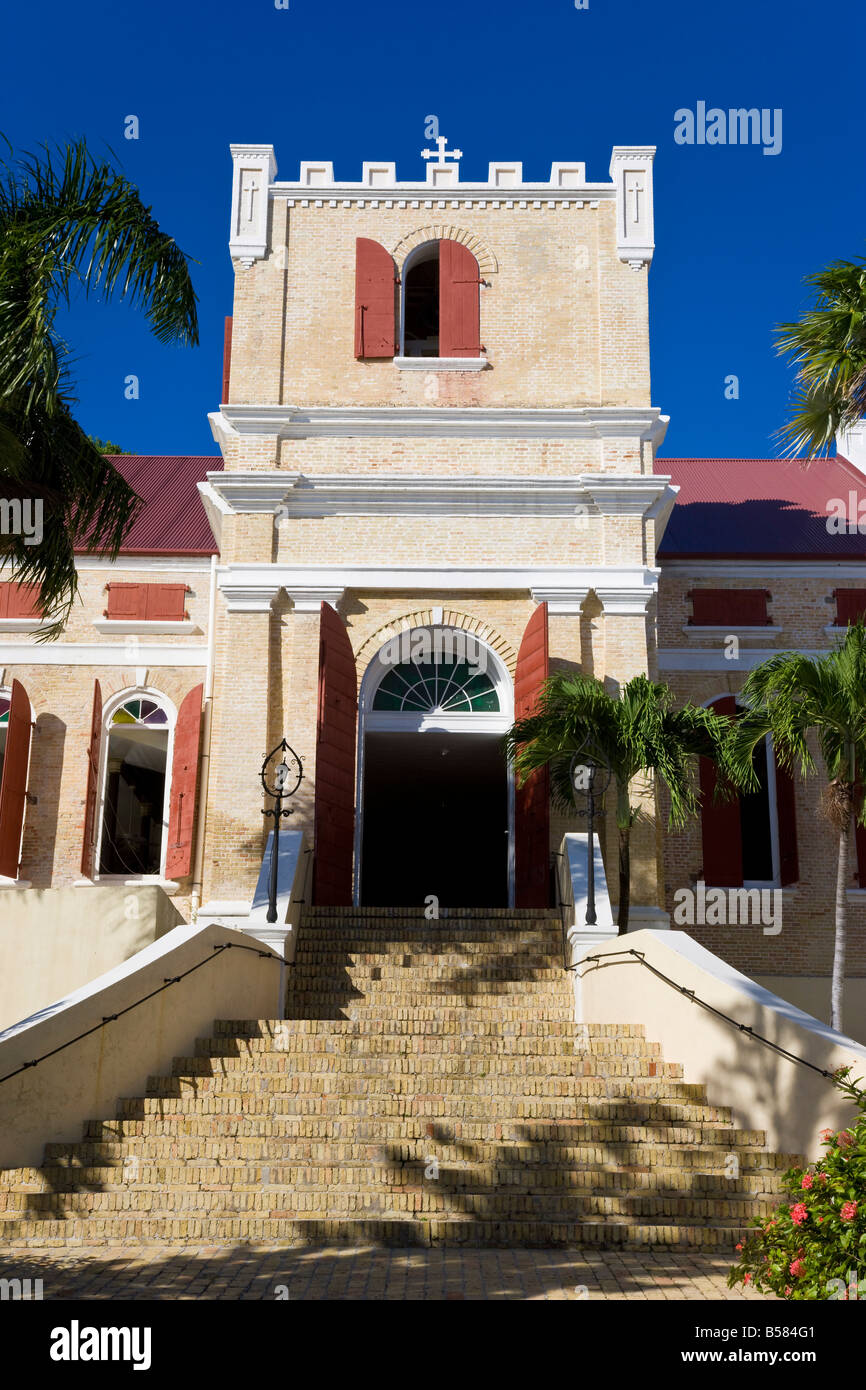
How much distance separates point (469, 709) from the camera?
1609cm

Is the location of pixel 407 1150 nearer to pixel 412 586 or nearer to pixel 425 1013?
pixel 425 1013

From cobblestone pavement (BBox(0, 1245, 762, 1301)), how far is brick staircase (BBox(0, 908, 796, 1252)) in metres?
0.30

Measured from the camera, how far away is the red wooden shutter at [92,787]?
1798cm

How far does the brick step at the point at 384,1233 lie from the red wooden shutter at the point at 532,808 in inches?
261

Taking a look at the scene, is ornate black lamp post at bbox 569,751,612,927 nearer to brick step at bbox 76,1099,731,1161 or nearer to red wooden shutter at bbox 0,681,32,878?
brick step at bbox 76,1099,731,1161

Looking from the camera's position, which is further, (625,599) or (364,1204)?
(625,599)

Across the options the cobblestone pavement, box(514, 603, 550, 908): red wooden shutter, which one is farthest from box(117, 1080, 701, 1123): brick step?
box(514, 603, 550, 908): red wooden shutter

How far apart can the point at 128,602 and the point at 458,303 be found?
6.78m

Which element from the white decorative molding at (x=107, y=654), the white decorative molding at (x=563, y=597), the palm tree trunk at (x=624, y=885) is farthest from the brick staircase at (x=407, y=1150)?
the white decorative molding at (x=107, y=654)

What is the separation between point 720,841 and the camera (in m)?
18.0

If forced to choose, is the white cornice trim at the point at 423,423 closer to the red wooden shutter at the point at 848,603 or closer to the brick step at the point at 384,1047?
the red wooden shutter at the point at 848,603

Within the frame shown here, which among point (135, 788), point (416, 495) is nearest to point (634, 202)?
point (416, 495)

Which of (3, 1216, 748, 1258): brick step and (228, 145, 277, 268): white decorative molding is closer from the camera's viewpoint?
(3, 1216, 748, 1258): brick step

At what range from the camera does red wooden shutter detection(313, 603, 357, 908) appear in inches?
572
